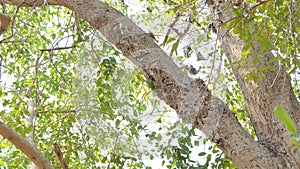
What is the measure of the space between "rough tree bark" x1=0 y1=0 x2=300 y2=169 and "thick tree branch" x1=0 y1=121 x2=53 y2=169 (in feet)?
1.39

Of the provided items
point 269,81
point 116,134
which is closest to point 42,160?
point 116,134

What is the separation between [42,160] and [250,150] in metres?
0.66

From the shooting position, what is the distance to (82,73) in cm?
171

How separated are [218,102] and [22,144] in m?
0.63

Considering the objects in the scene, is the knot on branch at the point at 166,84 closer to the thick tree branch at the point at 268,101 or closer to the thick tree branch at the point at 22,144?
the thick tree branch at the point at 268,101

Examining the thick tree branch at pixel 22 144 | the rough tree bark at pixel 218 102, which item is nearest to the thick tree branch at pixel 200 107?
the rough tree bark at pixel 218 102

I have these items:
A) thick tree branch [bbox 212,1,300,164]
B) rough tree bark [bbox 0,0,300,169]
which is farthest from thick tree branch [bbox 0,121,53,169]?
thick tree branch [bbox 212,1,300,164]

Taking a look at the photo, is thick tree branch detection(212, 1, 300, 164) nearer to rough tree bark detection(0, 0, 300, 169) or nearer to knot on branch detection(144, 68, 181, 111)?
rough tree bark detection(0, 0, 300, 169)

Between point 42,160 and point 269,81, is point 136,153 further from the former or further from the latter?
point 269,81

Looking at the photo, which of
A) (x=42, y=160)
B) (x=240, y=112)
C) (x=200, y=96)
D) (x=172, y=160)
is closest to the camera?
(x=200, y=96)

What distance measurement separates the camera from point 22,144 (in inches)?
64.6

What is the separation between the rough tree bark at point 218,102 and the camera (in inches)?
59.9

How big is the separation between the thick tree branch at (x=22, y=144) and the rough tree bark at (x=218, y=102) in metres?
0.42

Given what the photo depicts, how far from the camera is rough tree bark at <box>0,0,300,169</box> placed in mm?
1522
